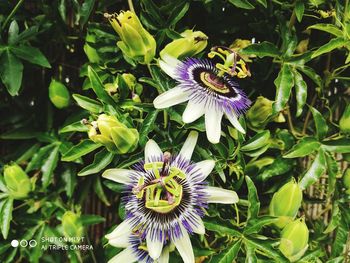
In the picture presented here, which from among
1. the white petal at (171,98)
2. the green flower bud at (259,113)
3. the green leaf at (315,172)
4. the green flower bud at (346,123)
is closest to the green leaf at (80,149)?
the white petal at (171,98)

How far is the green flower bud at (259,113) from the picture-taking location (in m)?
1.45

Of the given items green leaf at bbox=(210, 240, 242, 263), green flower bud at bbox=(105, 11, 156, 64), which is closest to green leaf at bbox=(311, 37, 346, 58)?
green flower bud at bbox=(105, 11, 156, 64)

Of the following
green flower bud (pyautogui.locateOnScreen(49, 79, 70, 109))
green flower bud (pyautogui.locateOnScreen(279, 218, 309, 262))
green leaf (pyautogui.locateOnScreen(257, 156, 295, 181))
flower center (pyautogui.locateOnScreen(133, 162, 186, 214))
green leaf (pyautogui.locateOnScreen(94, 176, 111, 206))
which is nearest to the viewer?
flower center (pyautogui.locateOnScreen(133, 162, 186, 214))

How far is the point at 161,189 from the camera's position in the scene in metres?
1.20

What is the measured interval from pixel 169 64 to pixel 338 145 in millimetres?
531

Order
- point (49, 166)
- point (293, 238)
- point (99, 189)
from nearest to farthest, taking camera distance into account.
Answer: point (293, 238) → point (49, 166) → point (99, 189)

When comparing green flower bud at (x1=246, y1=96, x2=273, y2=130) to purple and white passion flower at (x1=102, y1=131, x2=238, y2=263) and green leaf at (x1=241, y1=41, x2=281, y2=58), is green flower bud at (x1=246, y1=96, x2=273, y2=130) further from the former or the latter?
purple and white passion flower at (x1=102, y1=131, x2=238, y2=263)

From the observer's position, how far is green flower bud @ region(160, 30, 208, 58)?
4.32 ft

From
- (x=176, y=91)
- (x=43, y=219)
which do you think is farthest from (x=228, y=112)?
(x=43, y=219)

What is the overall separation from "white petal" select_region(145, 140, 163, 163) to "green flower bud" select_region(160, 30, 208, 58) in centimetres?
23

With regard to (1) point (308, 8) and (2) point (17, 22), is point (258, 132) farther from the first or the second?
(2) point (17, 22)

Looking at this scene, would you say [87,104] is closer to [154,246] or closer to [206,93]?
[206,93]

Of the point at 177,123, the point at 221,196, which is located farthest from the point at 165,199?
the point at 177,123

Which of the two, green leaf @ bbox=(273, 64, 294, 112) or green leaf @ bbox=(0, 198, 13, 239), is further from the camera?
green leaf @ bbox=(0, 198, 13, 239)
